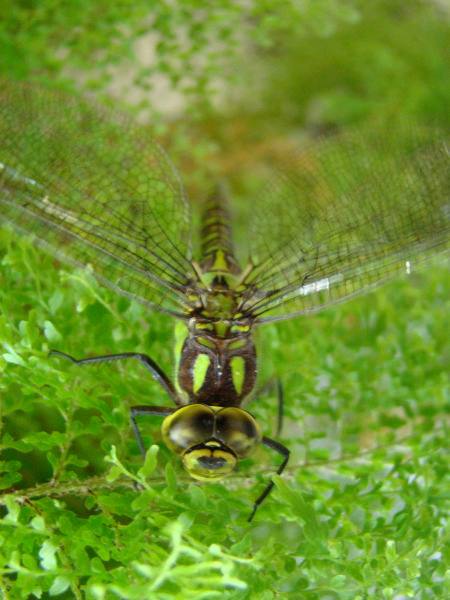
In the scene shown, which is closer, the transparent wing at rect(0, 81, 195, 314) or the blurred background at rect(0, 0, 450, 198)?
the transparent wing at rect(0, 81, 195, 314)

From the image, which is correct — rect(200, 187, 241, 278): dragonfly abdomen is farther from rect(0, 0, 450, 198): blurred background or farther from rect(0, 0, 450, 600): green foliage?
rect(0, 0, 450, 198): blurred background

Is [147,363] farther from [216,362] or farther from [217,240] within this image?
[217,240]

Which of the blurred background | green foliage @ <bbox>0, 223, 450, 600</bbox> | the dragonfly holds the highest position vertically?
the blurred background

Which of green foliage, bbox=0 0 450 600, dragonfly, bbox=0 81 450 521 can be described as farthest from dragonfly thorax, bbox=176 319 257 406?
green foliage, bbox=0 0 450 600

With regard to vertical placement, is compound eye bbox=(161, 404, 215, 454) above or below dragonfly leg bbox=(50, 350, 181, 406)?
below

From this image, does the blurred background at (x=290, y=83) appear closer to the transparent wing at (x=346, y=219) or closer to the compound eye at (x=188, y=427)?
the transparent wing at (x=346, y=219)

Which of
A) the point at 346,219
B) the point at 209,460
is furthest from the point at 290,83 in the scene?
the point at 209,460
